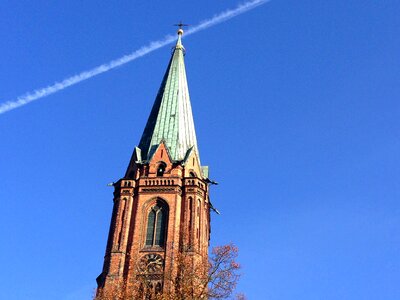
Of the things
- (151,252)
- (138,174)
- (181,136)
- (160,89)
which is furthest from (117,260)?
(160,89)

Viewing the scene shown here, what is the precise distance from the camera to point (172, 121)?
183 ft

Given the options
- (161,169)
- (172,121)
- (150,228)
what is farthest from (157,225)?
(172,121)

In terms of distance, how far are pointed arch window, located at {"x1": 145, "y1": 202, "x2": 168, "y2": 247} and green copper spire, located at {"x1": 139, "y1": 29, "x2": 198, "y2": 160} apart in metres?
5.50

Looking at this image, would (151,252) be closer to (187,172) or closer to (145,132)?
(187,172)

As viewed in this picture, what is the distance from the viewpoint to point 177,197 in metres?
48.8

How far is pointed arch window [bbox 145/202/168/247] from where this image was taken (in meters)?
46.5

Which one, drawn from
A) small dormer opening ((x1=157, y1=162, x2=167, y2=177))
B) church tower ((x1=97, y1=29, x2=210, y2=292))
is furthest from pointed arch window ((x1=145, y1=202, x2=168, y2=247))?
small dormer opening ((x1=157, y1=162, x2=167, y2=177))

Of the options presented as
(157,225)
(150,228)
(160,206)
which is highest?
(160,206)

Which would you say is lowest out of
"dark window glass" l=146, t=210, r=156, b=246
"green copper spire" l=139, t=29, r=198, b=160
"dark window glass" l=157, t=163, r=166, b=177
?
"dark window glass" l=146, t=210, r=156, b=246

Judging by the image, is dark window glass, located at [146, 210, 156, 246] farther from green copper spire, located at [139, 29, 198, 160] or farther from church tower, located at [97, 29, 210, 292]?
green copper spire, located at [139, 29, 198, 160]

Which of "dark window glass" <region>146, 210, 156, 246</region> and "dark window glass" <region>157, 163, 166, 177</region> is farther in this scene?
"dark window glass" <region>157, 163, 166, 177</region>

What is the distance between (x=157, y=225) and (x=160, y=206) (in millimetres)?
1737

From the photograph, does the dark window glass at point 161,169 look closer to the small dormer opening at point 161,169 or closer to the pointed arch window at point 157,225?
the small dormer opening at point 161,169

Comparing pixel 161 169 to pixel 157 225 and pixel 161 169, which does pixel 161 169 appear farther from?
pixel 157 225
